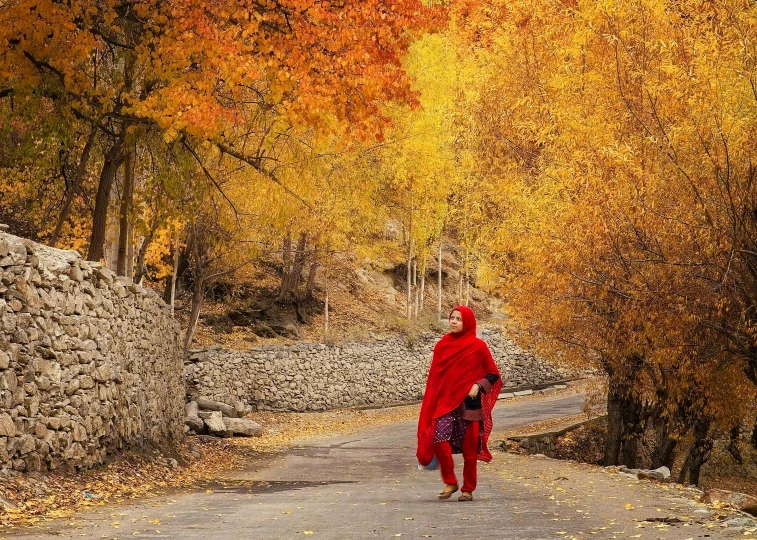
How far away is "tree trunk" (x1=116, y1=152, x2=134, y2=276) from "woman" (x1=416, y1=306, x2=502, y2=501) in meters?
7.19

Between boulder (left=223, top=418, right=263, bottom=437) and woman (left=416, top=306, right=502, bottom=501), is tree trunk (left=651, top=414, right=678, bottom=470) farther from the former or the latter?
woman (left=416, top=306, right=502, bottom=501)

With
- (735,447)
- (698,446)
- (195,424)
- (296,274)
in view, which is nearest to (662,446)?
(698,446)

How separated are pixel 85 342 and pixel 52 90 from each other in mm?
4631

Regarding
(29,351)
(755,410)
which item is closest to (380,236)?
(755,410)

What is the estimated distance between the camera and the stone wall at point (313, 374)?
25.3 metres

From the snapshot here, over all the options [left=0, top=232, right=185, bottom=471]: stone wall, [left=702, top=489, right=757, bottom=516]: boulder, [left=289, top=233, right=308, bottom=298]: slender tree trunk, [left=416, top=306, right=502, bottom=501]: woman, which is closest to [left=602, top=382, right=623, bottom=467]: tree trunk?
[left=702, top=489, right=757, bottom=516]: boulder

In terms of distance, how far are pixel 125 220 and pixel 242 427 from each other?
6.54 metres

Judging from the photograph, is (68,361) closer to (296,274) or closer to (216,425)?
(216,425)

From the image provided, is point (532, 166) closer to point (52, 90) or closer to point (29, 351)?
point (52, 90)

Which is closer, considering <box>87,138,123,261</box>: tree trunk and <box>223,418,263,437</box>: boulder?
<box>87,138,123,261</box>: tree trunk

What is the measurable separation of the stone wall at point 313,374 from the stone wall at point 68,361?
413 inches

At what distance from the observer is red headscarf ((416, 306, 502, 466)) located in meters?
9.69

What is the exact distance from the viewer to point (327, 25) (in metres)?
12.4

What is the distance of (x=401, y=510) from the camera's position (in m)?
8.47
